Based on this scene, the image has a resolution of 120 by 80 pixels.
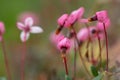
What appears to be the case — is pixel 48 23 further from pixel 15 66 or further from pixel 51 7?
pixel 15 66

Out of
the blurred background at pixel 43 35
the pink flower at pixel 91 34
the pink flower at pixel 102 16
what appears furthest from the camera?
the blurred background at pixel 43 35

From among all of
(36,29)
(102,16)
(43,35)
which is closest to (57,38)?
(36,29)

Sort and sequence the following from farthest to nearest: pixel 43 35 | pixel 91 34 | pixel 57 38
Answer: pixel 43 35 < pixel 91 34 < pixel 57 38

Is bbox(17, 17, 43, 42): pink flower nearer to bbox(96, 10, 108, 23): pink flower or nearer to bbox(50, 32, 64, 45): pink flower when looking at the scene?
bbox(50, 32, 64, 45): pink flower

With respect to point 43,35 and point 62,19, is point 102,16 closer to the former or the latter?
point 62,19

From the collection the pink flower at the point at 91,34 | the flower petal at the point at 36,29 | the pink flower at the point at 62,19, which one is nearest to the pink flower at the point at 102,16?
the pink flower at the point at 62,19

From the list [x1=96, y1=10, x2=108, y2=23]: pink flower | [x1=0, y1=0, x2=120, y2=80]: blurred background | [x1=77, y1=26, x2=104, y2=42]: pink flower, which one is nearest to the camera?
[x1=96, y1=10, x2=108, y2=23]: pink flower

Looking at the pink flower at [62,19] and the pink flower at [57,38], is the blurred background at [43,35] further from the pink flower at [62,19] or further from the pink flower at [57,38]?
the pink flower at [62,19]

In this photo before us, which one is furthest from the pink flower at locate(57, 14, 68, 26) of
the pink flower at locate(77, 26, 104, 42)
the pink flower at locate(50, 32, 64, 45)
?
the pink flower at locate(77, 26, 104, 42)
